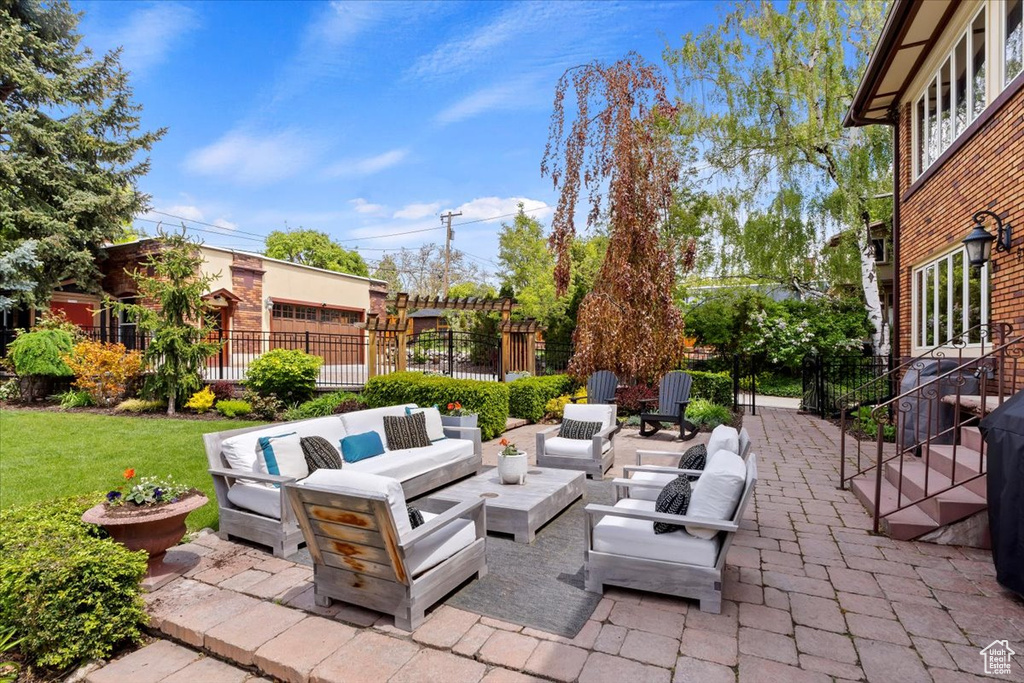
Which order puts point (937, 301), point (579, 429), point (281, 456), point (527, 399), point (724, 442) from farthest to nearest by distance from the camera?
point (527, 399)
point (937, 301)
point (579, 429)
point (281, 456)
point (724, 442)

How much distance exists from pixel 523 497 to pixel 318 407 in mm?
6216

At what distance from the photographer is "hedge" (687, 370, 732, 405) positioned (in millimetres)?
11188

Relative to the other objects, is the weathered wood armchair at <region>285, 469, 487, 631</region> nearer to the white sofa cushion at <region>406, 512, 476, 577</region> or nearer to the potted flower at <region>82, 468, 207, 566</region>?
the white sofa cushion at <region>406, 512, 476, 577</region>

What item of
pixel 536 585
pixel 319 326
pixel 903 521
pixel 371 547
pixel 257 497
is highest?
pixel 319 326

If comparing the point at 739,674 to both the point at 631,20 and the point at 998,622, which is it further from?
the point at 631,20

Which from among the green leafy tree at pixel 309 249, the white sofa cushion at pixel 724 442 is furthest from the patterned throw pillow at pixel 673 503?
the green leafy tree at pixel 309 249

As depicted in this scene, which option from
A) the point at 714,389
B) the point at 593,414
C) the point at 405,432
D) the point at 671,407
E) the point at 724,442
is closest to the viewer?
the point at 724,442

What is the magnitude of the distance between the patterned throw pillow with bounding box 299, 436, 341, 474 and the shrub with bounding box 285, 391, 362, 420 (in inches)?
180

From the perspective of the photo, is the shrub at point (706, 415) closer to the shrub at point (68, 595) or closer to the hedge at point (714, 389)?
the hedge at point (714, 389)

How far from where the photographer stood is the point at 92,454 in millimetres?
6645

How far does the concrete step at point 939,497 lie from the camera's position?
3861 mm

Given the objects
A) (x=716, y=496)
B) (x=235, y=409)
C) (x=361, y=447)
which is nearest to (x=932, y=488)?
(x=716, y=496)

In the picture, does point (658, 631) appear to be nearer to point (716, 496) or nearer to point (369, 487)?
point (716, 496)

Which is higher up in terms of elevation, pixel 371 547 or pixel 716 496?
pixel 716 496
